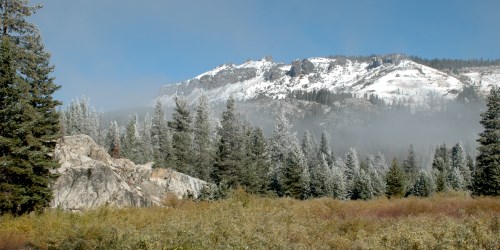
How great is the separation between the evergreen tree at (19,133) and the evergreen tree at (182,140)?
3384 centimetres

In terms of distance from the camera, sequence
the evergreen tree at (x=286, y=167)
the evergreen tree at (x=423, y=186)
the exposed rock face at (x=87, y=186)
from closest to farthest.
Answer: the exposed rock face at (x=87, y=186), the evergreen tree at (x=286, y=167), the evergreen tree at (x=423, y=186)

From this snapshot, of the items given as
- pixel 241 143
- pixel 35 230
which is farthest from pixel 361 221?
pixel 241 143

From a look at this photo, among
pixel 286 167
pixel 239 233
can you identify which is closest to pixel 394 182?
pixel 286 167

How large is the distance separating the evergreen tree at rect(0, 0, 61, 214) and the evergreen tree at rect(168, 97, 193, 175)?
33837 millimetres

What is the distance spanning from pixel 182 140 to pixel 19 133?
38160 millimetres

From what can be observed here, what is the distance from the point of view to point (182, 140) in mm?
58938

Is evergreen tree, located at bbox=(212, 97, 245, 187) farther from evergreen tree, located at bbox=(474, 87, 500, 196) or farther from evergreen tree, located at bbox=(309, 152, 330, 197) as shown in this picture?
evergreen tree, located at bbox=(474, 87, 500, 196)

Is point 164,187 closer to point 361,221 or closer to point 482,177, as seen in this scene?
point 361,221

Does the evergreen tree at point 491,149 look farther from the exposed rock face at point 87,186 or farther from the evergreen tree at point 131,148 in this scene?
the evergreen tree at point 131,148

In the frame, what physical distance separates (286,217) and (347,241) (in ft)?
18.2

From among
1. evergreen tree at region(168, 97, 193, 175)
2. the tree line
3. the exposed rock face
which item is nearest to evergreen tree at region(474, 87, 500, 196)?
the tree line

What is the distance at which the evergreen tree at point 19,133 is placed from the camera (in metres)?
20.4

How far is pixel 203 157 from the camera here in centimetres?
6075

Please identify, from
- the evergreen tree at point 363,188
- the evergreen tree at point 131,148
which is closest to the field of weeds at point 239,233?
the evergreen tree at point 363,188
